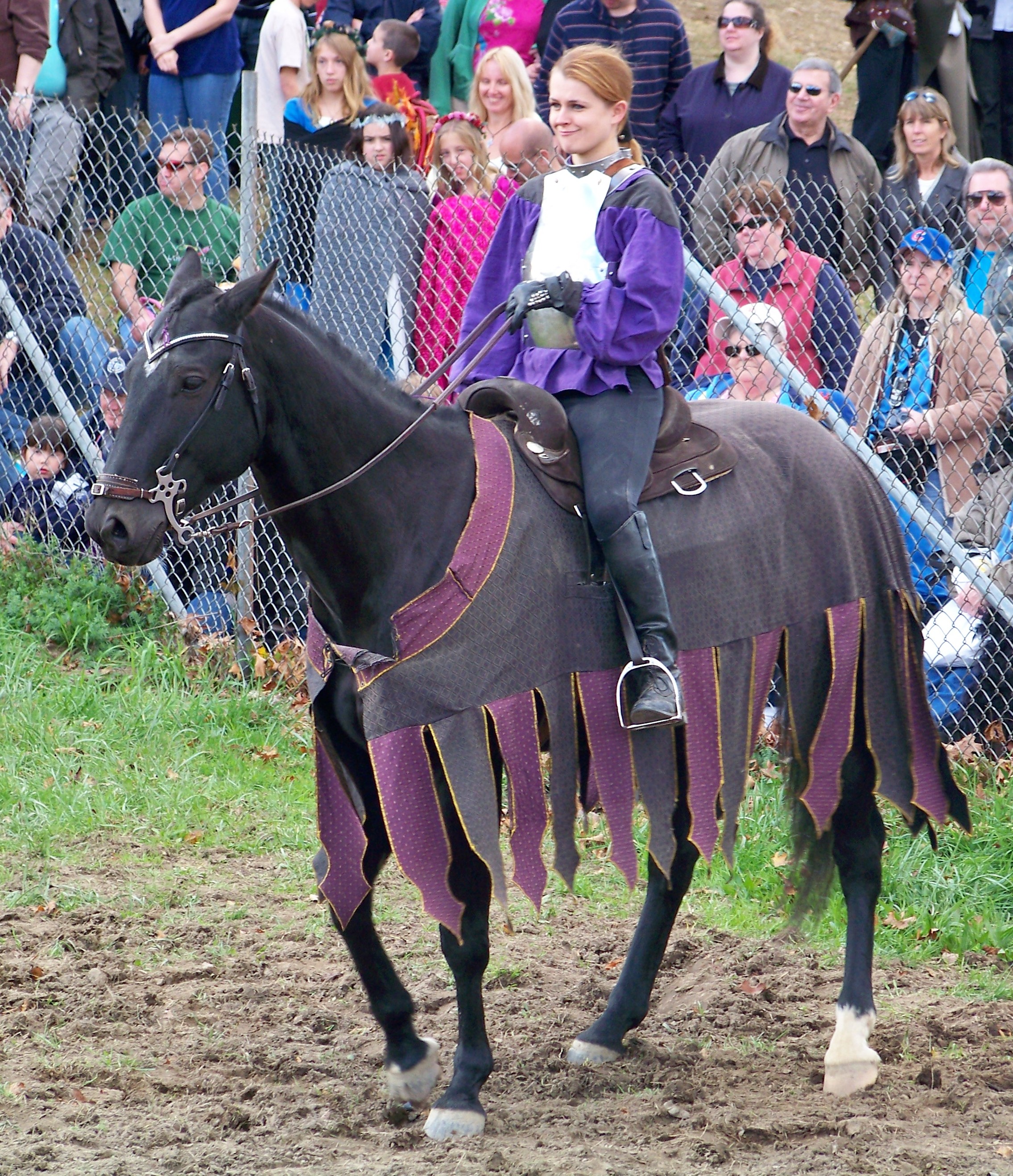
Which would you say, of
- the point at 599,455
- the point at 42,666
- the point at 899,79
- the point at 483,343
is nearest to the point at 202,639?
the point at 42,666

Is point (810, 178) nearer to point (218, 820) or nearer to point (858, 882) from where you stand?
point (858, 882)

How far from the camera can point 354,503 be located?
363cm

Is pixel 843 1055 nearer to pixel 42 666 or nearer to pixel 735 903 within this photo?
pixel 735 903

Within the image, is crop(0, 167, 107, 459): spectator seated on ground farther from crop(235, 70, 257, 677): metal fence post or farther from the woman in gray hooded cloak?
the woman in gray hooded cloak

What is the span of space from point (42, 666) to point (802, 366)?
→ 392 centimetres

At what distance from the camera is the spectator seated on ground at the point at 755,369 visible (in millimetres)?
5926

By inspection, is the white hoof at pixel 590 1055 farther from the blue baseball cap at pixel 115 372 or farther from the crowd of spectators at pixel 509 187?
the blue baseball cap at pixel 115 372

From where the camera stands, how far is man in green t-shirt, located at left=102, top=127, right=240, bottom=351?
716 centimetres

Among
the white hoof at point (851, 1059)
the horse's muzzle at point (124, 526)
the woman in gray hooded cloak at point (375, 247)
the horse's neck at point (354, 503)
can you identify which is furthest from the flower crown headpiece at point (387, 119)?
the white hoof at point (851, 1059)

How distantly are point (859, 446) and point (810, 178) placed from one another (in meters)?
1.49

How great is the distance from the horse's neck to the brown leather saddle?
271mm

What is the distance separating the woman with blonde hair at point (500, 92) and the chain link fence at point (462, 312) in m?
0.62

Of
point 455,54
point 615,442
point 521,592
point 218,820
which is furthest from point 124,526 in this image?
point 455,54

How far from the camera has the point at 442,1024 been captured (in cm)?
445
